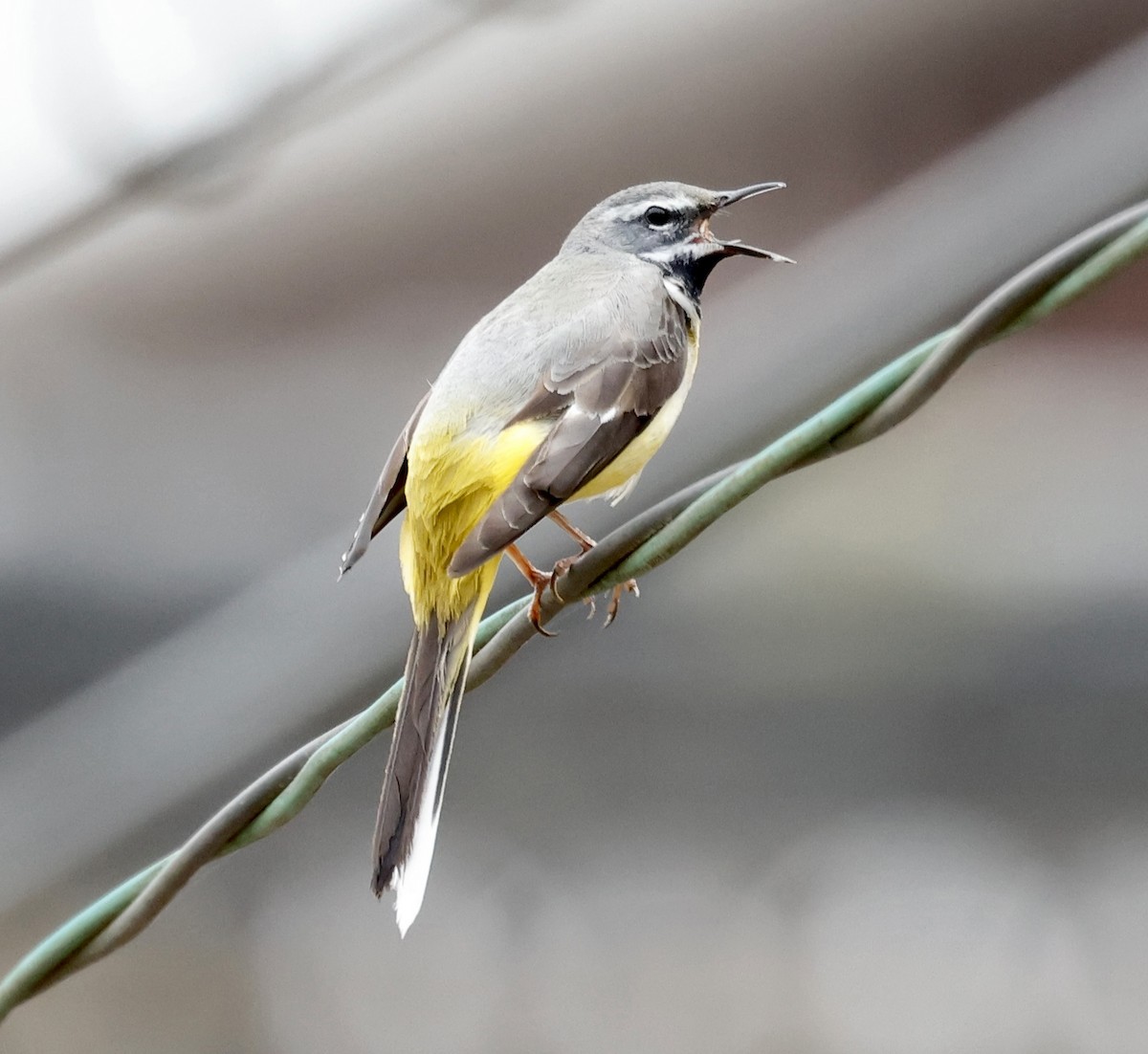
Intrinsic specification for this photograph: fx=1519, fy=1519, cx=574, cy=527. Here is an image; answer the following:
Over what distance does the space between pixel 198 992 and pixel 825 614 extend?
4.06m

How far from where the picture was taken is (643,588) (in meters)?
7.37

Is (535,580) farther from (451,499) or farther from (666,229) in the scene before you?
(666,229)

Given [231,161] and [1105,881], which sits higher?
[231,161]

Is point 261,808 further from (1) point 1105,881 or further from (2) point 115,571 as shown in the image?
(1) point 1105,881

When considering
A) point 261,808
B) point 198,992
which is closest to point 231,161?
point 261,808

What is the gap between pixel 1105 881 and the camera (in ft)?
28.0

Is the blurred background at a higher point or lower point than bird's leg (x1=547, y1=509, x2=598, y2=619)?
lower

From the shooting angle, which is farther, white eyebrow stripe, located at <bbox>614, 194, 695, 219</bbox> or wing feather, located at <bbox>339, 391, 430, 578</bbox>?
white eyebrow stripe, located at <bbox>614, 194, 695, 219</bbox>

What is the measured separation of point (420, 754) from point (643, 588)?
5166 mm

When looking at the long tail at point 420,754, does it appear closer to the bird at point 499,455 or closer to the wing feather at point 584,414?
the bird at point 499,455

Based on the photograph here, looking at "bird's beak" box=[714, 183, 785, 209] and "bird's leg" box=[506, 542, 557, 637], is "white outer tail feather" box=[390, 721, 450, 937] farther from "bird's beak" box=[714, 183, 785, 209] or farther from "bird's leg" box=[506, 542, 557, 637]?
"bird's beak" box=[714, 183, 785, 209]

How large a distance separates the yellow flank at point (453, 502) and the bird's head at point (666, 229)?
790 millimetres

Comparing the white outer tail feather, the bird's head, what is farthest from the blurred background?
the white outer tail feather

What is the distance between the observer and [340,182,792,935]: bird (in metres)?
2.21
